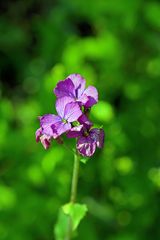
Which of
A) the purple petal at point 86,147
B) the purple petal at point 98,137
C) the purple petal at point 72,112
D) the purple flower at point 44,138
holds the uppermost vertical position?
the purple petal at point 72,112

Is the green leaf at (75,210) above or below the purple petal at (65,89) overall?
below

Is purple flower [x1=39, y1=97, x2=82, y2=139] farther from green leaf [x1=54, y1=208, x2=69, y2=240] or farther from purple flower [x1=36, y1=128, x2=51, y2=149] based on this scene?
green leaf [x1=54, y1=208, x2=69, y2=240]

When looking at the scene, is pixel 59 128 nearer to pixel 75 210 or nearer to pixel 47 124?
pixel 47 124

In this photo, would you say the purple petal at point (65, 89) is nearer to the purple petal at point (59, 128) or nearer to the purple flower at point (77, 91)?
the purple flower at point (77, 91)

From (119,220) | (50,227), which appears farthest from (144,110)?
(50,227)

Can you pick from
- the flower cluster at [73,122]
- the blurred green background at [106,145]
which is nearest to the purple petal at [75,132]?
the flower cluster at [73,122]

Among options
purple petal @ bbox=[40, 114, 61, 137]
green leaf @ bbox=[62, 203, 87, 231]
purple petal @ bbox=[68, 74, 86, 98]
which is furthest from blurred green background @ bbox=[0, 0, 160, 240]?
purple petal @ bbox=[40, 114, 61, 137]

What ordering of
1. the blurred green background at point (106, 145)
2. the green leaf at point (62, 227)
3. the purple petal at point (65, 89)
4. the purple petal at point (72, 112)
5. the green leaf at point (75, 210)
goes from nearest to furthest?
the purple petal at point (72, 112), the purple petal at point (65, 89), the green leaf at point (75, 210), the green leaf at point (62, 227), the blurred green background at point (106, 145)
